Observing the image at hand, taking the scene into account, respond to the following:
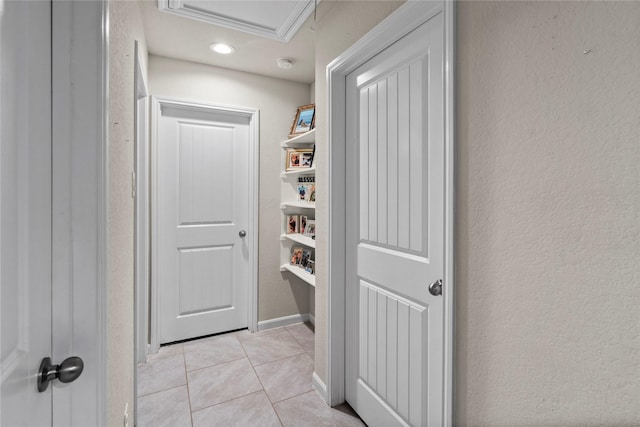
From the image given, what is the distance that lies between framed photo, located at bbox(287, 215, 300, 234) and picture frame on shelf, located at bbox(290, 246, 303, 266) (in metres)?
0.17

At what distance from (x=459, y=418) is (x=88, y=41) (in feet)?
5.31

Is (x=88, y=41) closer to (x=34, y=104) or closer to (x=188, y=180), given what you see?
(x=34, y=104)

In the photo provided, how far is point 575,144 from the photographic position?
2.62 ft

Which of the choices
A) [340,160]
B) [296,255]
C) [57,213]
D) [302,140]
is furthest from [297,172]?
[57,213]

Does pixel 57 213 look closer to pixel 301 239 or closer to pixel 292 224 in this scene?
pixel 301 239

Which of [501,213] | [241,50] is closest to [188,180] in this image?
[241,50]

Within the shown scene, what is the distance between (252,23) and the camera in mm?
2061

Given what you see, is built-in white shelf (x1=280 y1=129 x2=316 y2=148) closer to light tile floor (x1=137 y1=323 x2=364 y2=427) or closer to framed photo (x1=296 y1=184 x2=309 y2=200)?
framed photo (x1=296 y1=184 x2=309 y2=200)

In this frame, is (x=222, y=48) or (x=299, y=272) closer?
(x=222, y=48)

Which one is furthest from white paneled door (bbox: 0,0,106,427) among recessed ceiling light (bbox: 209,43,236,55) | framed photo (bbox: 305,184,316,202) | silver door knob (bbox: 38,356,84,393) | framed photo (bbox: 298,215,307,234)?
framed photo (bbox: 298,215,307,234)

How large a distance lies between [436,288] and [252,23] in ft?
6.47

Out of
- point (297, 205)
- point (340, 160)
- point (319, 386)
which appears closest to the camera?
point (340, 160)

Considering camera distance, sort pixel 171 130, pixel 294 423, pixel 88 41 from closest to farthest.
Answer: pixel 88 41 → pixel 294 423 → pixel 171 130

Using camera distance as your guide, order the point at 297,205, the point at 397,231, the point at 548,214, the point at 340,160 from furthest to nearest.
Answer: the point at 297,205, the point at 340,160, the point at 397,231, the point at 548,214
